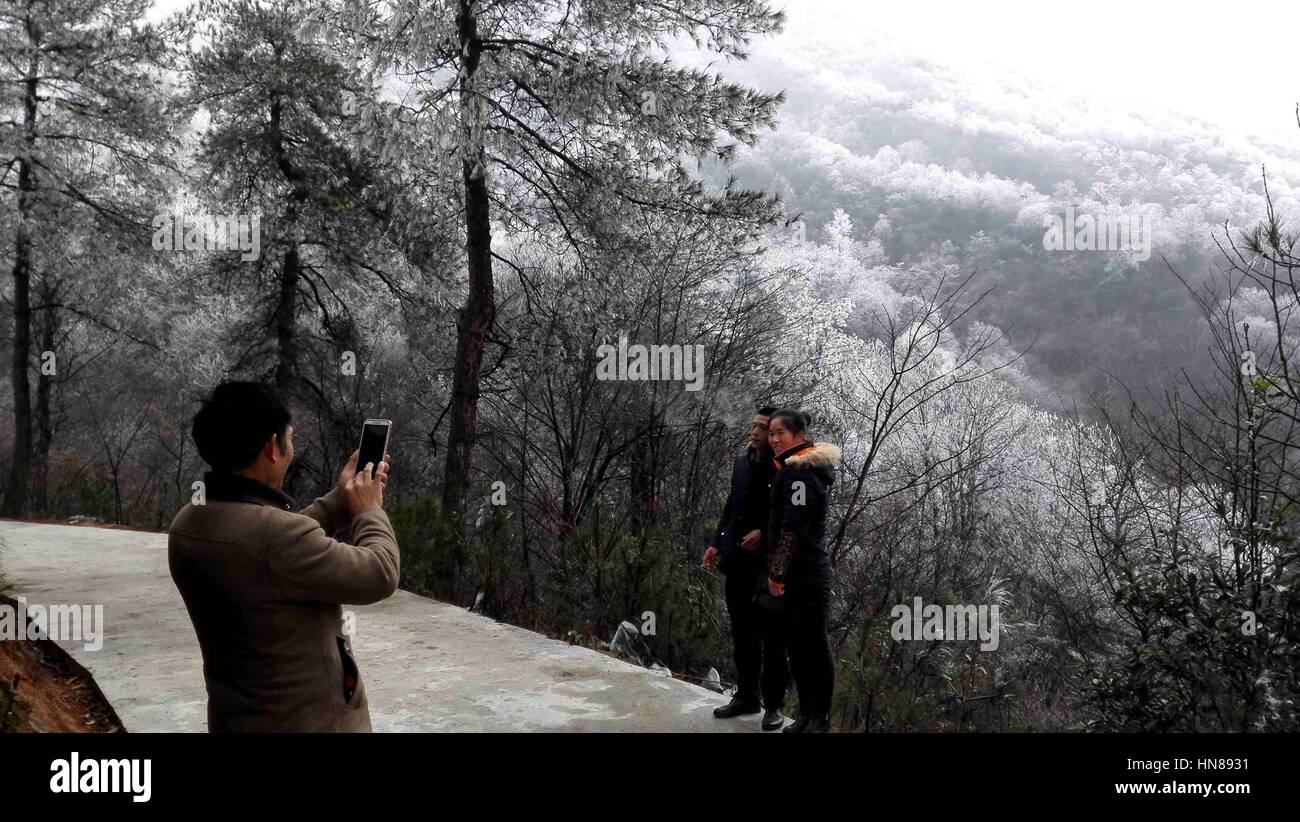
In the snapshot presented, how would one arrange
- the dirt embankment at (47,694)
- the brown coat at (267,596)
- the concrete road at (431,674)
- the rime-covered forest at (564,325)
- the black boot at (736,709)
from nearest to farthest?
the brown coat at (267,596), the dirt embankment at (47,694), the concrete road at (431,674), the black boot at (736,709), the rime-covered forest at (564,325)

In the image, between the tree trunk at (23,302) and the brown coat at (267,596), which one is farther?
the tree trunk at (23,302)

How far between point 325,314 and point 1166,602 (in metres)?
15.1

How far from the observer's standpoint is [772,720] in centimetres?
479

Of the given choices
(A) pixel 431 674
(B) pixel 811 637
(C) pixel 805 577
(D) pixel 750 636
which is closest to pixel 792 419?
(C) pixel 805 577

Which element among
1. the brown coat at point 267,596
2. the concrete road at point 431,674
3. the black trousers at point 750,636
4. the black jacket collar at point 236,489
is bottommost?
the concrete road at point 431,674

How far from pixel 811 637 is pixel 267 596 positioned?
3073 millimetres

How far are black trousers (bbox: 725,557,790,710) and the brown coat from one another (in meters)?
2.87

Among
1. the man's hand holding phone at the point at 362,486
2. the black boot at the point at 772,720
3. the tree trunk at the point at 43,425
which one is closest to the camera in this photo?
the man's hand holding phone at the point at 362,486

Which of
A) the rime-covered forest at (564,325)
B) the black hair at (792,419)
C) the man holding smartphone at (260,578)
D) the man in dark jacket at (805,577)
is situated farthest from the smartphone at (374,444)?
the rime-covered forest at (564,325)

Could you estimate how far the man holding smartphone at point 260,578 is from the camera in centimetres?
225

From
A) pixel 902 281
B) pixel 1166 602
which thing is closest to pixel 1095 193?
pixel 902 281

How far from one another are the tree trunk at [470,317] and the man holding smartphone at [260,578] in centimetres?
805

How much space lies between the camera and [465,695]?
17.5 ft

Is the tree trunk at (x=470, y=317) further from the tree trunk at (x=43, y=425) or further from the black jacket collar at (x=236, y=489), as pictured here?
the tree trunk at (x=43, y=425)
